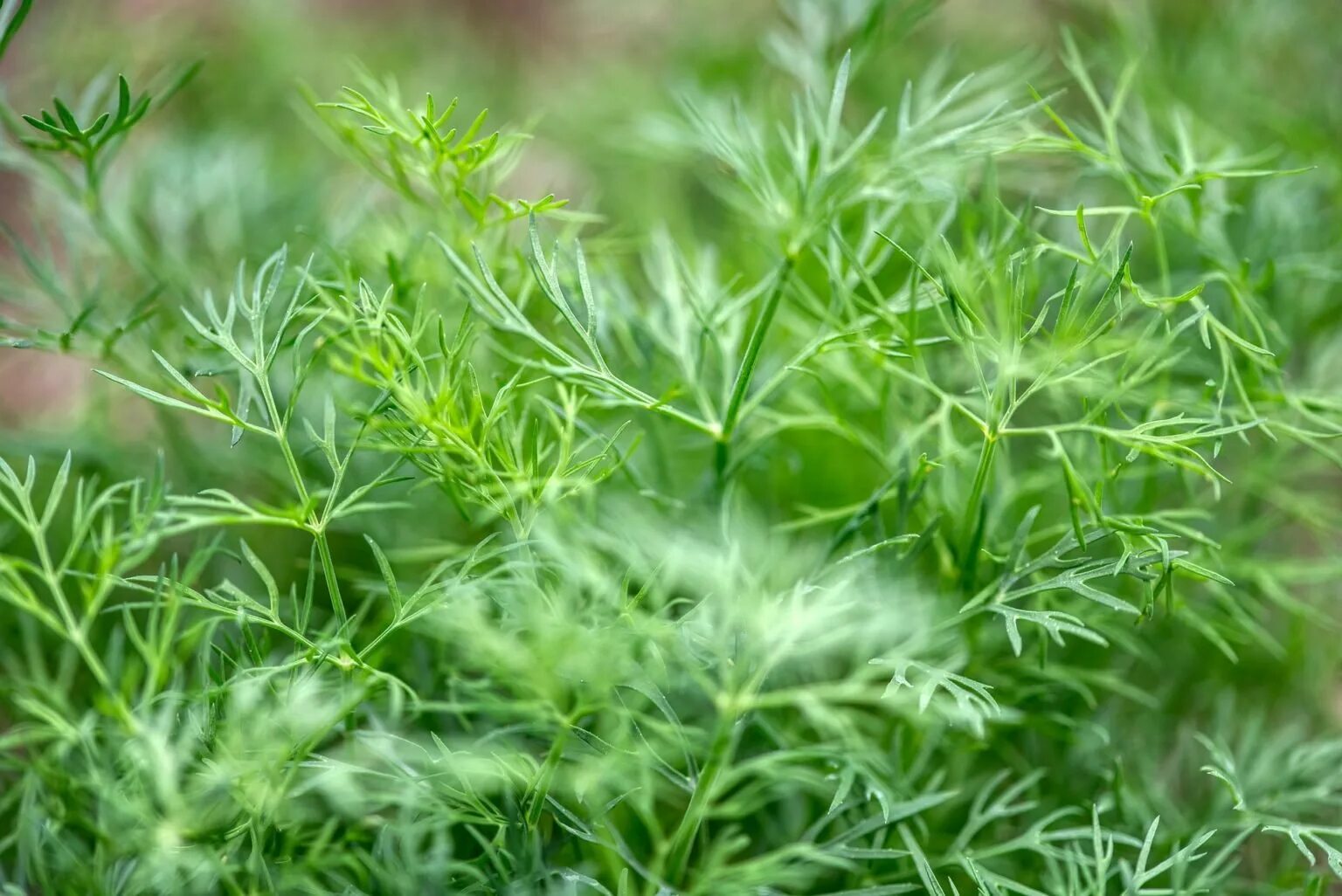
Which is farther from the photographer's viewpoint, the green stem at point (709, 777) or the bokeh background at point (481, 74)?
the bokeh background at point (481, 74)

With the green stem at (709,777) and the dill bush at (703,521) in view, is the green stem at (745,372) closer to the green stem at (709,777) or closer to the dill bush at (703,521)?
the dill bush at (703,521)

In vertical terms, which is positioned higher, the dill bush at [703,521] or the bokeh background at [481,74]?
the bokeh background at [481,74]

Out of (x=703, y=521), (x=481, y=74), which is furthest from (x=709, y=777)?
(x=481, y=74)

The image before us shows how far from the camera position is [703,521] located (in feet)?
1.64

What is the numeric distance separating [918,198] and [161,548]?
0.48 meters

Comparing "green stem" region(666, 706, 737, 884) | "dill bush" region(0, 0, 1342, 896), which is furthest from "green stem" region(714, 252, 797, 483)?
"green stem" region(666, 706, 737, 884)

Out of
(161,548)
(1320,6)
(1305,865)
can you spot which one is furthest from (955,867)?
(1320,6)

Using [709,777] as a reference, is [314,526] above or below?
above

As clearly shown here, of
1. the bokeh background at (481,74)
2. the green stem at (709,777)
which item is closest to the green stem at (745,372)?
the green stem at (709,777)

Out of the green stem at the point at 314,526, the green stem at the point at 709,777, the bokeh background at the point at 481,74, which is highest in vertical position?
the bokeh background at the point at 481,74

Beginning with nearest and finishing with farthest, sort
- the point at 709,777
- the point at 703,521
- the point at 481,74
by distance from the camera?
the point at 709,777, the point at 703,521, the point at 481,74

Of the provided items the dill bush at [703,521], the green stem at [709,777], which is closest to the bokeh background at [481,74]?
the dill bush at [703,521]

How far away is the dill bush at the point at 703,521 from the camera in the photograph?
40 cm

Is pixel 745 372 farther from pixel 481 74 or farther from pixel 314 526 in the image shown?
pixel 481 74
